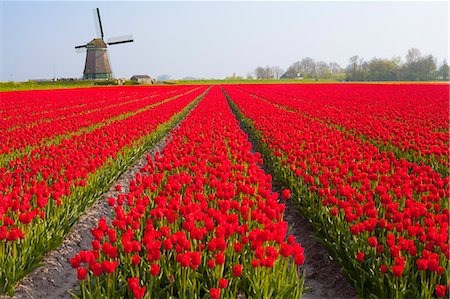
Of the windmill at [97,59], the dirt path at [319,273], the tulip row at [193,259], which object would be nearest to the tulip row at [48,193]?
the tulip row at [193,259]

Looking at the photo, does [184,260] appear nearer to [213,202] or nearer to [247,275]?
[247,275]

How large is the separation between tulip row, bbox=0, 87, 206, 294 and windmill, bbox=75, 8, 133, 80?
210ft

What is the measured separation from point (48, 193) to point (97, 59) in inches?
2856

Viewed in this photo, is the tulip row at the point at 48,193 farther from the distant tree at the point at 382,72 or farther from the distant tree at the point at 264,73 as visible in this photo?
the distant tree at the point at 264,73

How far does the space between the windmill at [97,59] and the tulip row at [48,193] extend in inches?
2525

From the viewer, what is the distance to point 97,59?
239ft

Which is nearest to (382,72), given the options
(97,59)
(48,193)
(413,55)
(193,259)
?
(413,55)

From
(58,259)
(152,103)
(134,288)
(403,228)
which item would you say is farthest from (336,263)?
(152,103)

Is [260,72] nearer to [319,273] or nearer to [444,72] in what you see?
[444,72]

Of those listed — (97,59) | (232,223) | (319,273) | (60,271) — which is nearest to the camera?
(232,223)

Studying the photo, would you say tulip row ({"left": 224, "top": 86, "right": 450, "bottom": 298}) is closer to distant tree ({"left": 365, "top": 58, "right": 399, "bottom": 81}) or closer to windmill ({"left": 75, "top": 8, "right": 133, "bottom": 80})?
windmill ({"left": 75, "top": 8, "right": 133, "bottom": 80})

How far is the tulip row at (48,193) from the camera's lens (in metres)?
4.35

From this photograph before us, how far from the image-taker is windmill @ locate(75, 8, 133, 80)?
70.4 m

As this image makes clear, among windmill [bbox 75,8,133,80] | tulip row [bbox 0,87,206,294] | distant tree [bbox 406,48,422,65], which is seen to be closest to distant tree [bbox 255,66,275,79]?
distant tree [bbox 406,48,422,65]
